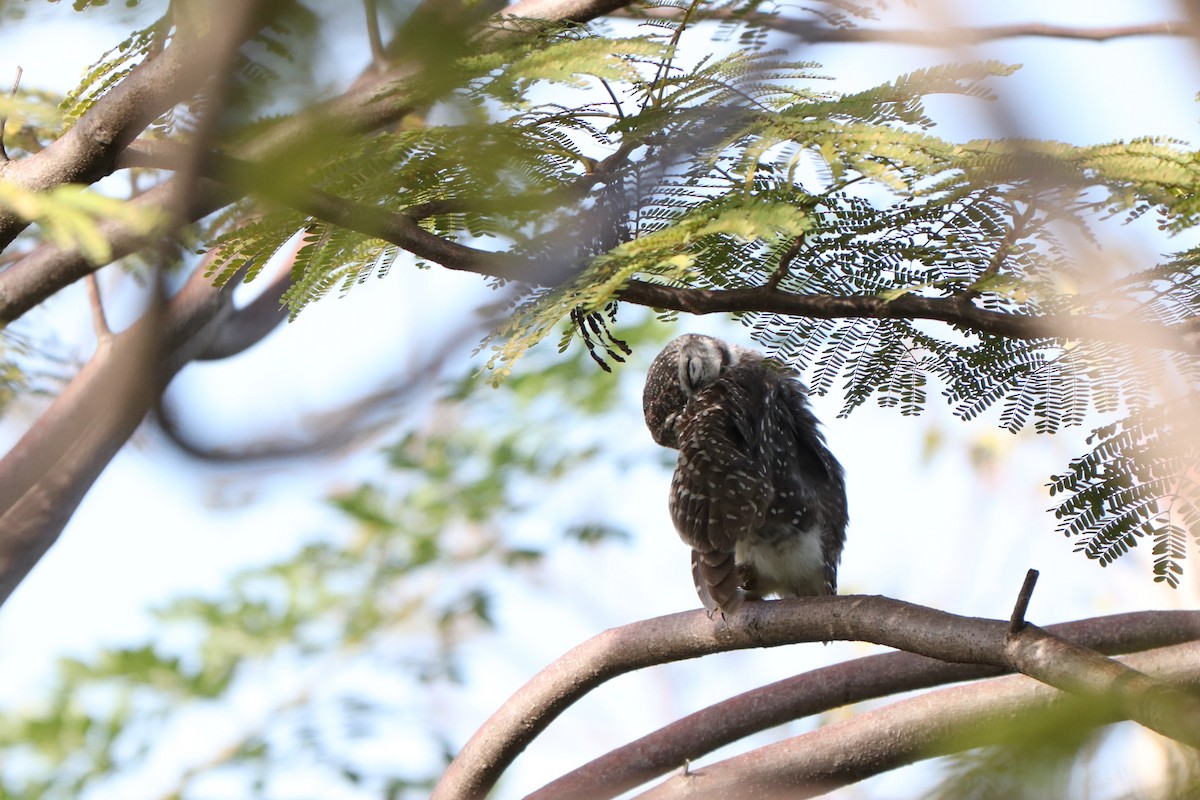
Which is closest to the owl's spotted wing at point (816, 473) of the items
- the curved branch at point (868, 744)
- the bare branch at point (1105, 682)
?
the curved branch at point (868, 744)

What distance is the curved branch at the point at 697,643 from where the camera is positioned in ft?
7.53

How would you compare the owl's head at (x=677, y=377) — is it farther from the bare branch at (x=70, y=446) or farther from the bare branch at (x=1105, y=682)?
the bare branch at (x=1105, y=682)

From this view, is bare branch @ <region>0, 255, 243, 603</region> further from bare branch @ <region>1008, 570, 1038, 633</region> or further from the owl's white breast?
bare branch @ <region>1008, 570, 1038, 633</region>

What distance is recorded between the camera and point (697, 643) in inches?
115

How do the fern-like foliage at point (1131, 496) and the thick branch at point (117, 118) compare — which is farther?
the fern-like foliage at point (1131, 496)

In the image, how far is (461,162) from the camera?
159cm

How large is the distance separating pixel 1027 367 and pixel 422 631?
20.2 ft

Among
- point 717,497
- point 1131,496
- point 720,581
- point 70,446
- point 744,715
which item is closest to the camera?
point 1131,496

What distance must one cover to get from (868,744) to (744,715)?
38 cm

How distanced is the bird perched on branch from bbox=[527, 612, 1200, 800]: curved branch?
0.94ft

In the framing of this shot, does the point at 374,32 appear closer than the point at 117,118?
Yes

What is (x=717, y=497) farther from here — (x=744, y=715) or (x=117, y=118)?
(x=117, y=118)

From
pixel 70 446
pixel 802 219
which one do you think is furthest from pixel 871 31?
pixel 70 446

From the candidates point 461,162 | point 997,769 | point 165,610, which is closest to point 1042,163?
point 461,162
